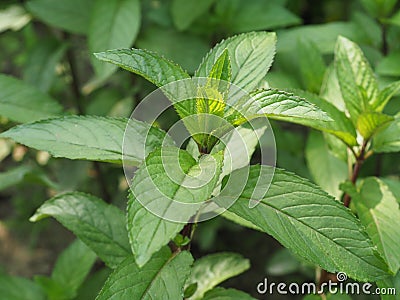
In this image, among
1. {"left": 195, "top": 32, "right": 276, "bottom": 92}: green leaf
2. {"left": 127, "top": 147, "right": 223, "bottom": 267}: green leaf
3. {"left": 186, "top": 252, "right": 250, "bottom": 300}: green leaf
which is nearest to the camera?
{"left": 127, "top": 147, "right": 223, "bottom": 267}: green leaf

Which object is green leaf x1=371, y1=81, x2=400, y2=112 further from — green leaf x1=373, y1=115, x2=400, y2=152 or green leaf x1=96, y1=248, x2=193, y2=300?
green leaf x1=96, y1=248, x2=193, y2=300

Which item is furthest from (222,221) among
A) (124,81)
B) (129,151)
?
(129,151)

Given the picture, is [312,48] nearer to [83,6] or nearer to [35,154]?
[83,6]

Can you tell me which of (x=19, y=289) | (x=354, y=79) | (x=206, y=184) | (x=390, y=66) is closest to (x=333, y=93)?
(x=354, y=79)

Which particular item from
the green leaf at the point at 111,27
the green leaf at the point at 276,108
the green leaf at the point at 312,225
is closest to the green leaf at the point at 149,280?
the green leaf at the point at 312,225

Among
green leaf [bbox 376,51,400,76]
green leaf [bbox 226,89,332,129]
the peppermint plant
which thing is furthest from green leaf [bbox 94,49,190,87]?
green leaf [bbox 376,51,400,76]

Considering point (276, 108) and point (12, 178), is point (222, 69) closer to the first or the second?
point (276, 108)
